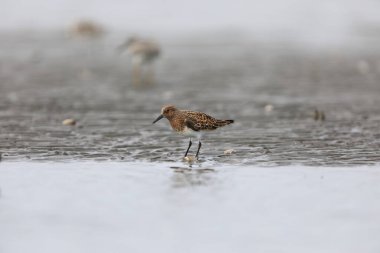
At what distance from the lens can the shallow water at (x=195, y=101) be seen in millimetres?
11164

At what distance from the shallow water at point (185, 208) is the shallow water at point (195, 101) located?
2.44 ft

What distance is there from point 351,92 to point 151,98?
13.7 ft

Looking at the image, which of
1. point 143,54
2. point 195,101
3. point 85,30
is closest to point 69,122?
point 195,101

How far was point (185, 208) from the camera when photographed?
809 cm

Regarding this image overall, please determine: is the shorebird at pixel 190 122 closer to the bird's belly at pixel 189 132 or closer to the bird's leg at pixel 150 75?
the bird's belly at pixel 189 132

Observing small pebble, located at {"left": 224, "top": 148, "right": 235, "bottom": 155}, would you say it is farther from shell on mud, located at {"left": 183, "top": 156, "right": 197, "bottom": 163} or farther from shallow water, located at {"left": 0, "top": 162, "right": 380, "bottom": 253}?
shallow water, located at {"left": 0, "top": 162, "right": 380, "bottom": 253}

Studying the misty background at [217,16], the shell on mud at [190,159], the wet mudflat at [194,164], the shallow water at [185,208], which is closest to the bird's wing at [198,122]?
the wet mudflat at [194,164]

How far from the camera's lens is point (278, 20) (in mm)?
28266

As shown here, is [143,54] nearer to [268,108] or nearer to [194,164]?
[268,108]

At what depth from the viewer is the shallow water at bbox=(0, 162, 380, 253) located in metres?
7.09

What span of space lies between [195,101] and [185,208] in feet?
26.2

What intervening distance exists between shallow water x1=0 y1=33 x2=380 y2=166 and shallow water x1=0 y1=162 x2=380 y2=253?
2.44ft

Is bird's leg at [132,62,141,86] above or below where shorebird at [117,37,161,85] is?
below

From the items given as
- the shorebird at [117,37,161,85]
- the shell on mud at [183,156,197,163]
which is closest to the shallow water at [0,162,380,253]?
the shell on mud at [183,156,197,163]
